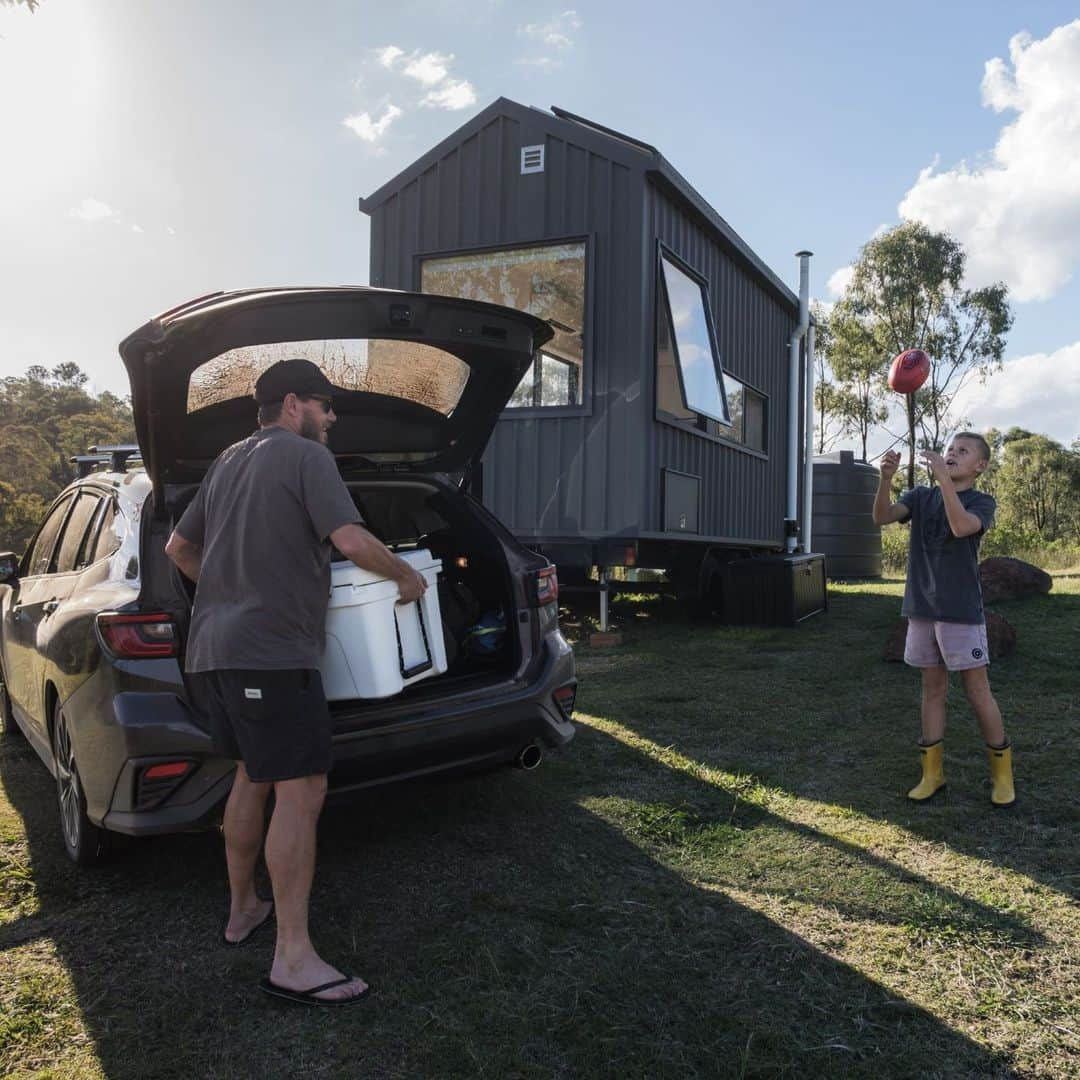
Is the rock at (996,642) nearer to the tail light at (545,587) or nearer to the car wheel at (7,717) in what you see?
the tail light at (545,587)

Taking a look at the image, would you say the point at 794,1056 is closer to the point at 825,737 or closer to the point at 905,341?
the point at 825,737

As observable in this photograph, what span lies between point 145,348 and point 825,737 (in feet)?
12.1

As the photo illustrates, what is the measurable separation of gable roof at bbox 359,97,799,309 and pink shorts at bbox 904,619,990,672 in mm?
4728

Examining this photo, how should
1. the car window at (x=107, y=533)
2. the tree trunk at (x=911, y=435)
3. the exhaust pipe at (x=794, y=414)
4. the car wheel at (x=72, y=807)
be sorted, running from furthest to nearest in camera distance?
the tree trunk at (x=911, y=435), the exhaust pipe at (x=794, y=414), the car window at (x=107, y=533), the car wheel at (x=72, y=807)

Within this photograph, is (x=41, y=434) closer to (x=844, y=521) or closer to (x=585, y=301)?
(x=844, y=521)

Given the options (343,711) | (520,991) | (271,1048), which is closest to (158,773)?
(343,711)

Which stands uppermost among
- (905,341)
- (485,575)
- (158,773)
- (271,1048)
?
(905,341)

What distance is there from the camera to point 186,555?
2654 mm

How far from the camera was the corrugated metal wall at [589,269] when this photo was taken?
23.9ft

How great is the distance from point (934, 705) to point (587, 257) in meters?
4.87

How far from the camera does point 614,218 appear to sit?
7.35m

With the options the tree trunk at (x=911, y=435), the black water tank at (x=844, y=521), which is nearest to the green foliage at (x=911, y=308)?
the tree trunk at (x=911, y=435)

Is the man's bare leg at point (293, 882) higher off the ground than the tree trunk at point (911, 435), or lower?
lower

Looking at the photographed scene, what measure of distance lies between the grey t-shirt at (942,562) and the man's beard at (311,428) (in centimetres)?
229
